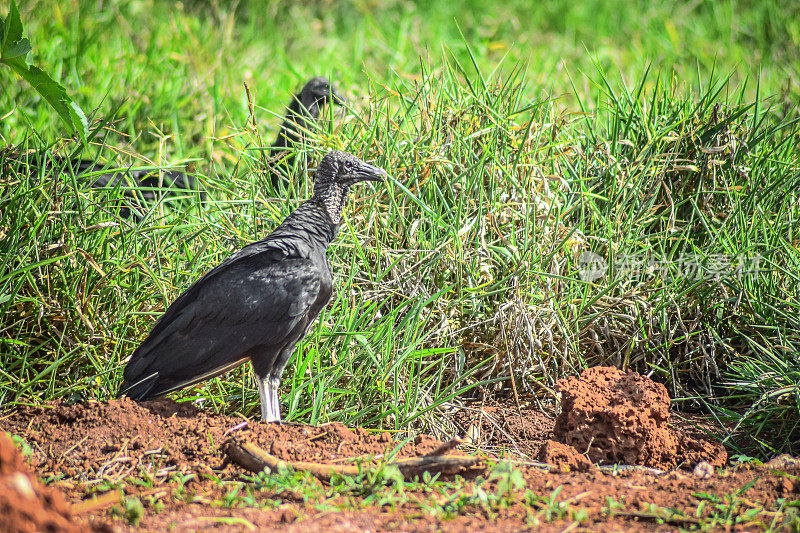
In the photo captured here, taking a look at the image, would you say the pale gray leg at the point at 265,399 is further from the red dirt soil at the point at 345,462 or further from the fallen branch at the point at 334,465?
the fallen branch at the point at 334,465

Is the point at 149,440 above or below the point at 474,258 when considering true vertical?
below

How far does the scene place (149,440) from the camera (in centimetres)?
223

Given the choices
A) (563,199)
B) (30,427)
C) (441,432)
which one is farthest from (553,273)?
(30,427)

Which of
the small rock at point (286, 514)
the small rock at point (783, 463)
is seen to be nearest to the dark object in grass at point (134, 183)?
the small rock at point (286, 514)

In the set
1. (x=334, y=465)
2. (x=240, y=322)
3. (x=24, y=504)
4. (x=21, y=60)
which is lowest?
(x=334, y=465)

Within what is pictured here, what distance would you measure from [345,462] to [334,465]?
0.22 ft

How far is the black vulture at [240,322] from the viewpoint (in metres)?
2.44

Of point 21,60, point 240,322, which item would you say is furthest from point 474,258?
point 21,60

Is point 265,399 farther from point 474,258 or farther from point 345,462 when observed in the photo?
point 474,258

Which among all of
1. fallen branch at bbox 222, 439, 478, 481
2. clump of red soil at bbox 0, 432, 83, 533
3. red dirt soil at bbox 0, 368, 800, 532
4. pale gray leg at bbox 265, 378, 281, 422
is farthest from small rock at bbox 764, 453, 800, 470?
clump of red soil at bbox 0, 432, 83, 533

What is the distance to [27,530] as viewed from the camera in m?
1.33

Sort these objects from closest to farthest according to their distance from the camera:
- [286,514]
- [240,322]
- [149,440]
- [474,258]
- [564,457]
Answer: [286,514] → [149,440] → [564,457] → [240,322] → [474,258]

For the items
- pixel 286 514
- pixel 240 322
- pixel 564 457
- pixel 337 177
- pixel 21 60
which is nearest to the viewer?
pixel 286 514

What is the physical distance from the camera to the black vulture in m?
2.44
